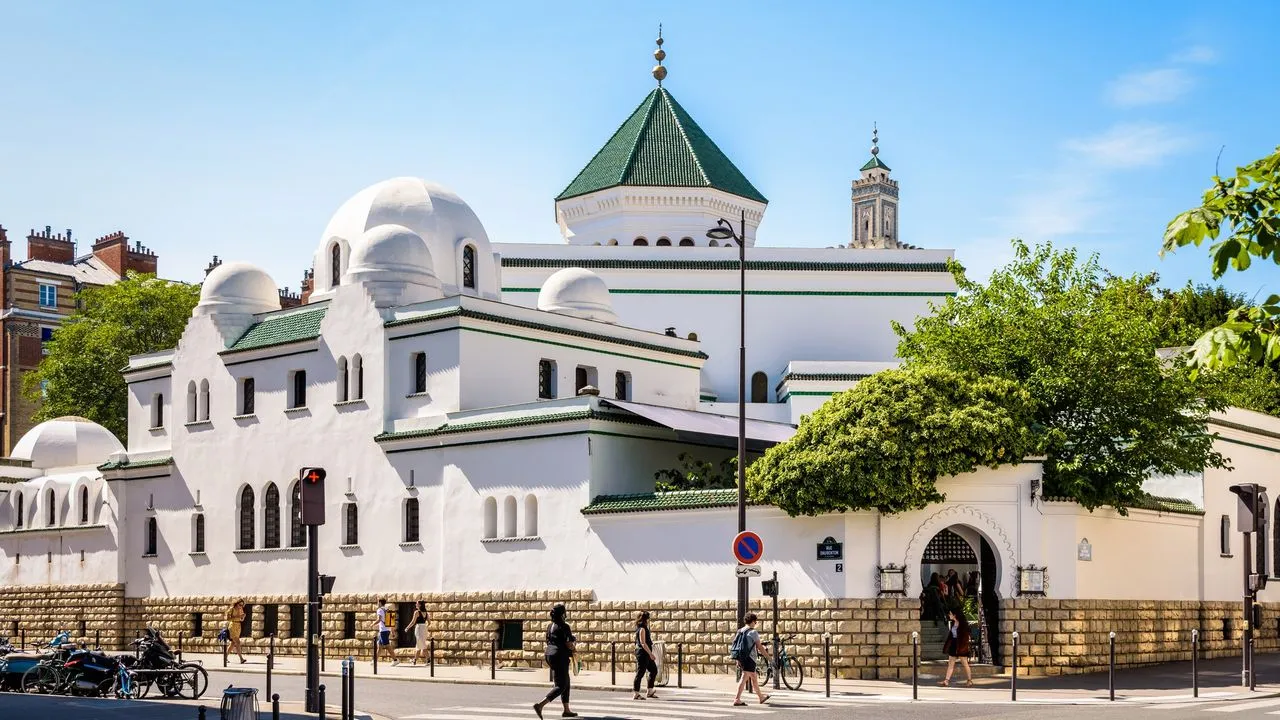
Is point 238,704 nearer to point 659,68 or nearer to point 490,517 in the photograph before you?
point 490,517

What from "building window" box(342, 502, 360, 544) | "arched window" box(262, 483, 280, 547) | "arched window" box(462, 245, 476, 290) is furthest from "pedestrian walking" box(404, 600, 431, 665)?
"arched window" box(462, 245, 476, 290)

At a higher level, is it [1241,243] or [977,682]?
[1241,243]

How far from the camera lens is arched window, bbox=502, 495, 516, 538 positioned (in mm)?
33375

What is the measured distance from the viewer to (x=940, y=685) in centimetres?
2589

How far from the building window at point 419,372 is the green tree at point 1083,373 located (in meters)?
11.5

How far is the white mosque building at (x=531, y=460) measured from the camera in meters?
28.8

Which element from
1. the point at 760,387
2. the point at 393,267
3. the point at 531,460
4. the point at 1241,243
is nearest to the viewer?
the point at 1241,243

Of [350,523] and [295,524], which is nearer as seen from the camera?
A: [350,523]

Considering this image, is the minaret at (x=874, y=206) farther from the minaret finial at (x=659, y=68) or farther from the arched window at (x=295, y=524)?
the arched window at (x=295, y=524)

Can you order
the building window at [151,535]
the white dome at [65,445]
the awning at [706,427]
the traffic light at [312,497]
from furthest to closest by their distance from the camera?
1. the white dome at [65,445]
2. the building window at [151,535]
3. the awning at [706,427]
4. the traffic light at [312,497]

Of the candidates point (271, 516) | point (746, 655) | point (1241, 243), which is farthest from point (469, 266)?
point (1241, 243)

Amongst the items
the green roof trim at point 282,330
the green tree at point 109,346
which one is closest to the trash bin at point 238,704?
the green roof trim at point 282,330

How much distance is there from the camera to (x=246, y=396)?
40.3m

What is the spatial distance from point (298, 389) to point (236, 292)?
4.57 metres
